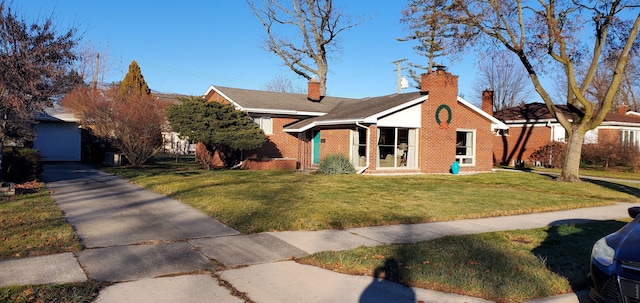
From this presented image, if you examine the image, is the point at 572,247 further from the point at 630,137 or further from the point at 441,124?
the point at 630,137

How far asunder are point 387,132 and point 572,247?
14066 mm

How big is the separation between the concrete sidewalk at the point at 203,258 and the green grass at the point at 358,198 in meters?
0.53

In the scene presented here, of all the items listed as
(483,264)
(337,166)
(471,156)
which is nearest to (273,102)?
(337,166)

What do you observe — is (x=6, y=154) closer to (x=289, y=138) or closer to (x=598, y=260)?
(x=289, y=138)

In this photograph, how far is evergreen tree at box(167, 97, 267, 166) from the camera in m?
20.8

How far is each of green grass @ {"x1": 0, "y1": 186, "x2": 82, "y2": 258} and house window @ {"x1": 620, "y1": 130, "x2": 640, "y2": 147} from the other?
3015 cm

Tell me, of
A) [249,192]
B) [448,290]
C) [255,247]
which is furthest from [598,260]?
[249,192]

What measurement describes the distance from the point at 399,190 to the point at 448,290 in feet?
31.2

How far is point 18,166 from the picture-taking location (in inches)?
601

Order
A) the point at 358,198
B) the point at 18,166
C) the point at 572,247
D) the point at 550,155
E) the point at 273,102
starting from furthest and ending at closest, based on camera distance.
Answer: the point at 550,155 < the point at 273,102 < the point at 18,166 < the point at 358,198 < the point at 572,247

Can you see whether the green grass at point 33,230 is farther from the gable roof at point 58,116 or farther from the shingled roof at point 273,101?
the gable roof at point 58,116

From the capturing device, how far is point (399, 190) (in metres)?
15.1

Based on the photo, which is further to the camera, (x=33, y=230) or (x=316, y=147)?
(x=316, y=147)

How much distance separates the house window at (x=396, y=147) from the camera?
2158 cm
